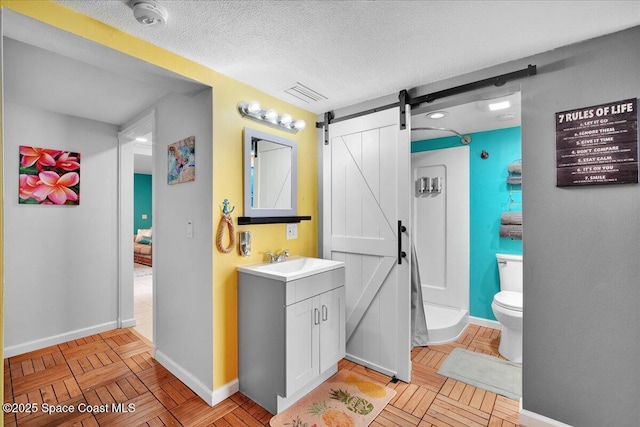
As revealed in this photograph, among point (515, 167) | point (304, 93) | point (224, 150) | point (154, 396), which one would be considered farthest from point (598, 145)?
point (154, 396)

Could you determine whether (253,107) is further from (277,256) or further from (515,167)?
(515,167)

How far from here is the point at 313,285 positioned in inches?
80.9

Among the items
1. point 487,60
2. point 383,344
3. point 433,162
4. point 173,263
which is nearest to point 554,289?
point 383,344

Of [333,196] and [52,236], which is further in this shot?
[52,236]

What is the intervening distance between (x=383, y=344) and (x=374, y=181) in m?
1.33

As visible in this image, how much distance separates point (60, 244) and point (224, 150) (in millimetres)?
2247

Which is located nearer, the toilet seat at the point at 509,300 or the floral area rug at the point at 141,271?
the toilet seat at the point at 509,300

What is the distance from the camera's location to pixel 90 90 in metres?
2.39

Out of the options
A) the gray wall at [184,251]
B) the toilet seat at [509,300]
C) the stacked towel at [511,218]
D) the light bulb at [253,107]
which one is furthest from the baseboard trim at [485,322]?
the light bulb at [253,107]

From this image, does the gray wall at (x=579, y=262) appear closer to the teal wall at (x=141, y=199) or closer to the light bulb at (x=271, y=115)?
the light bulb at (x=271, y=115)

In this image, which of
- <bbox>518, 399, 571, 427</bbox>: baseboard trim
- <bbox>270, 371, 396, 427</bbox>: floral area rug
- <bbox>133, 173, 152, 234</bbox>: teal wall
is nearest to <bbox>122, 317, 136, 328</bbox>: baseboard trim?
<bbox>270, 371, 396, 427</bbox>: floral area rug

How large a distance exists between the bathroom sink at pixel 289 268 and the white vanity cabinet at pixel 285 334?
2cm

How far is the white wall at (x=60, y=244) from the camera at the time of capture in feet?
8.83

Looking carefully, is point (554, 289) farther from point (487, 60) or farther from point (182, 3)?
point (182, 3)
